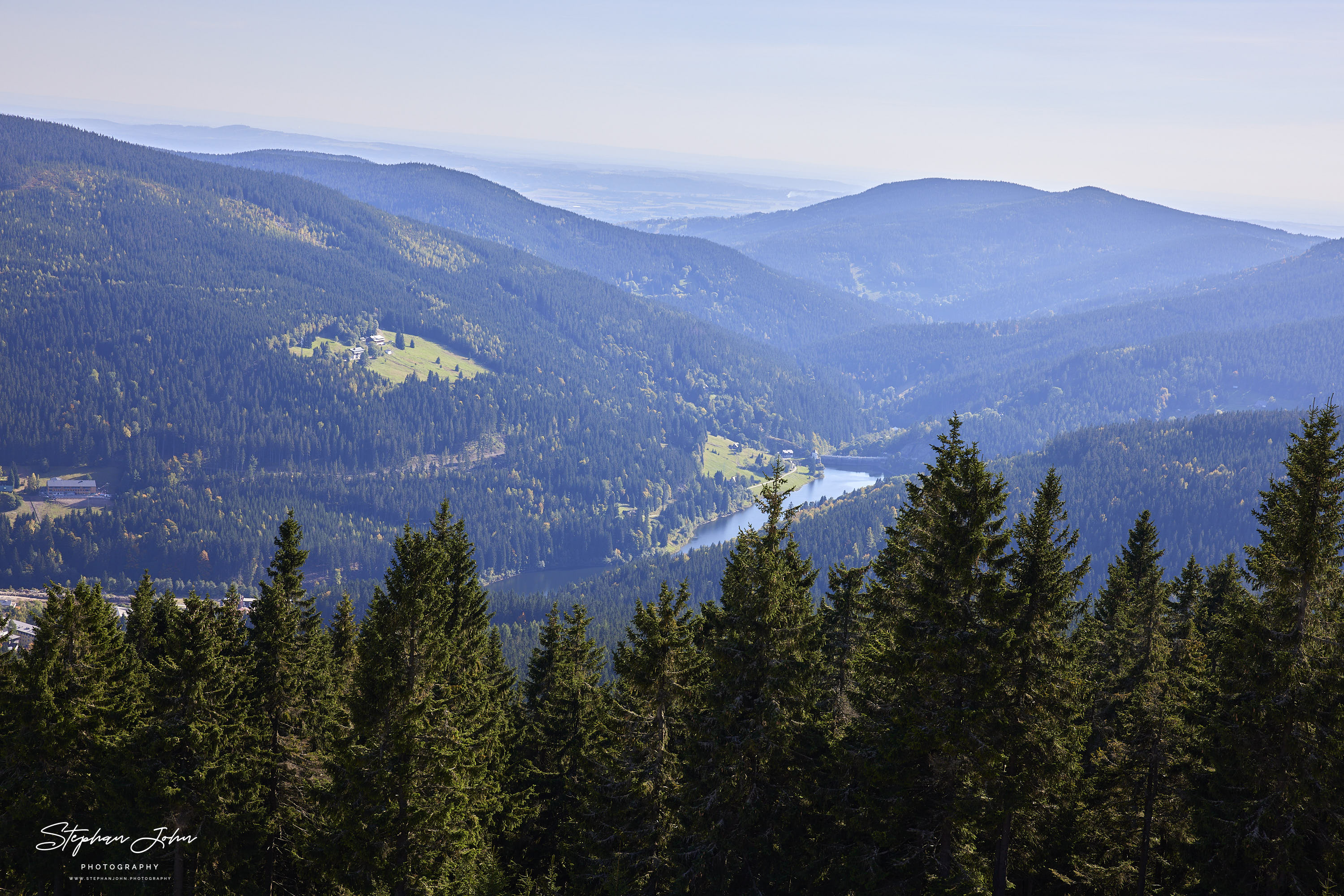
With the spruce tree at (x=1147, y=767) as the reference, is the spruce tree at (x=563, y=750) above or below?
below

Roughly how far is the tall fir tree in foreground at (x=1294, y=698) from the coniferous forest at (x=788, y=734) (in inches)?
3.3

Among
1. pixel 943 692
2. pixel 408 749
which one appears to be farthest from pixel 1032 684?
pixel 408 749

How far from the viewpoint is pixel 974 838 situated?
27.6 m

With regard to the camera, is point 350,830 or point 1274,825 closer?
point 1274,825

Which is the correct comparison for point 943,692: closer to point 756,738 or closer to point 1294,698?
point 756,738

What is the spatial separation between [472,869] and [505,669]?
18.9 meters

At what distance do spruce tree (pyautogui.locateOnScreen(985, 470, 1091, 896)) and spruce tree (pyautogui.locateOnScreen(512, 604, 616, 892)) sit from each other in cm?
1581

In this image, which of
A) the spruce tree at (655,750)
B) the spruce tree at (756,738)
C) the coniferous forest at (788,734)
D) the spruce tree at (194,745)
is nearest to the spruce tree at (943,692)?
the coniferous forest at (788,734)

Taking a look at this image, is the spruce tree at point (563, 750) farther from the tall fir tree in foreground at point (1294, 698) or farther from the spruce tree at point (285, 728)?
the tall fir tree in foreground at point (1294, 698)

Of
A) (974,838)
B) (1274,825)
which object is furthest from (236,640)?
(1274,825)

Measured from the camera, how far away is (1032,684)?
26.6m

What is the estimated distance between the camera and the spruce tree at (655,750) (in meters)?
31.5

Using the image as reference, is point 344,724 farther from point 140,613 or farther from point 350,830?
point 140,613

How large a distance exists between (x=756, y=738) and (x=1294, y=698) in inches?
625
